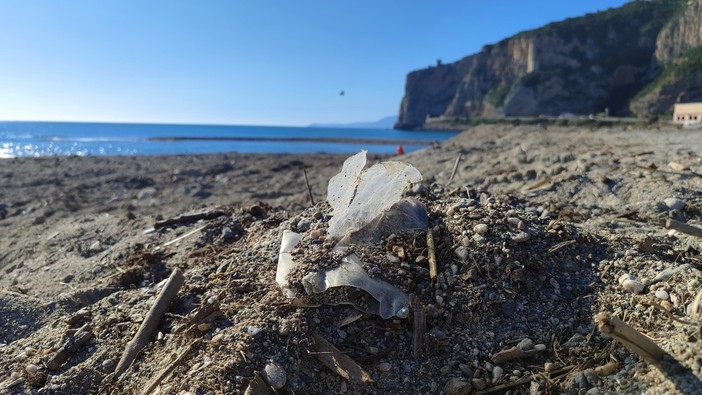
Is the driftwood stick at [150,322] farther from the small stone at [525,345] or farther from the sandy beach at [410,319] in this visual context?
the small stone at [525,345]

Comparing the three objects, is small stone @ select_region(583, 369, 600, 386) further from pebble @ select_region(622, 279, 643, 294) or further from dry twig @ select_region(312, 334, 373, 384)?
dry twig @ select_region(312, 334, 373, 384)

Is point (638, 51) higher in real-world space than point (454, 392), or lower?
higher

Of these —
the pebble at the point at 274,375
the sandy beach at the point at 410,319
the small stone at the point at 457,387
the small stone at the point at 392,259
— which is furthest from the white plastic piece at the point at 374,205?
the small stone at the point at 457,387

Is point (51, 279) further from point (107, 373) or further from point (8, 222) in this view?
point (8, 222)

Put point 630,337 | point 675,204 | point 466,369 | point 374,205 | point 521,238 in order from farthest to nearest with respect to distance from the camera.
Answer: point 675,204 < point 374,205 < point 521,238 < point 466,369 < point 630,337

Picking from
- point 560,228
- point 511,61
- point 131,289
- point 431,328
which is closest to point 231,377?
point 431,328

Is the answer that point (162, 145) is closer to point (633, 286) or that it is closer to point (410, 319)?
point (410, 319)

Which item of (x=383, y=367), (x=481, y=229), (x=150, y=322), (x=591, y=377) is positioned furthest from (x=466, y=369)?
(x=150, y=322)
